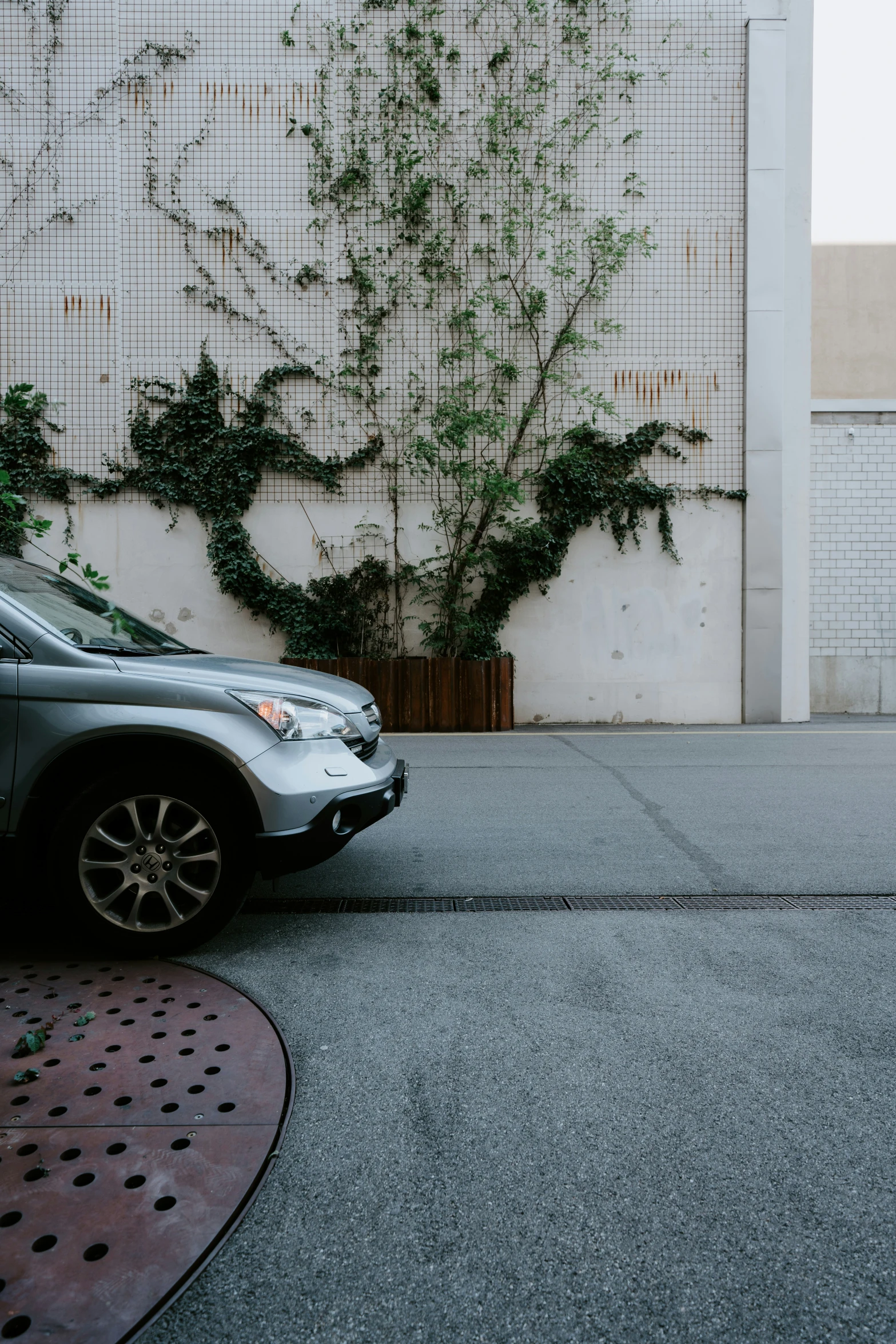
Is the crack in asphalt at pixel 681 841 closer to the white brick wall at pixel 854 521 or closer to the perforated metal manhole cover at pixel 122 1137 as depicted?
the perforated metal manhole cover at pixel 122 1137

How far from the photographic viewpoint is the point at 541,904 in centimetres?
427

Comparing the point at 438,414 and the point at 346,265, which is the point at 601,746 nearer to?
the point at 438,414

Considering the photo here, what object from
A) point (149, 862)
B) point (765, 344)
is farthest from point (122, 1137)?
Answer: point (765, 344)

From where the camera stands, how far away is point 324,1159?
217cm

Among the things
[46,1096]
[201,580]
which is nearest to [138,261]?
[201,580]

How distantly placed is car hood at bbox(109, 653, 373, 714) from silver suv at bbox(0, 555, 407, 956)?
21 mm

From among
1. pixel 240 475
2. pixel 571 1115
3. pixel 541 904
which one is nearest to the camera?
pixel 571 1115

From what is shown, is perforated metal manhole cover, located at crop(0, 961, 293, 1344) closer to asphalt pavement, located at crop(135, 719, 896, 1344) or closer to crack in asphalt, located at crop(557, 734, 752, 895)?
asphalt pavement, located at crop(135, 719, 896, 1344)

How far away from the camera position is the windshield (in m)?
3.77

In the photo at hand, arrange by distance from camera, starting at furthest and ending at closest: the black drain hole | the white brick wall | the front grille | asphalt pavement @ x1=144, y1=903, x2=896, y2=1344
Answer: the white brick wall, the front grille, asphalt pavement @ x1=144, y1=903, x2=896, y2=1344, the black drain hole

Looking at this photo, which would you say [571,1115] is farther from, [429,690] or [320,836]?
[429,690]

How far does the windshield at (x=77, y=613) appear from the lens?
3766 mm

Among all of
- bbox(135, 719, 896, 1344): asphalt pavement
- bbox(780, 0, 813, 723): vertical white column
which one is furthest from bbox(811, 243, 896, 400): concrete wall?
bbox(135, 719, 896, 1344): asphalt pavement

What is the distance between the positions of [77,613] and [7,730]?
82 cm
